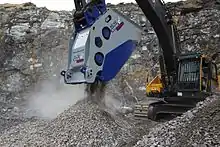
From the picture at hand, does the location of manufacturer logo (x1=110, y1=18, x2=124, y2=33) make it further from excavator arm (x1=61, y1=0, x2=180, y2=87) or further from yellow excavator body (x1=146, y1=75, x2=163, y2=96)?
yellow excavator body (x1=146, y1=75, x2=163, y2=96)

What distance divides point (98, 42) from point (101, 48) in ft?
0.35

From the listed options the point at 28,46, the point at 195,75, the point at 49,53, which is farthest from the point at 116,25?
the point at 28,46

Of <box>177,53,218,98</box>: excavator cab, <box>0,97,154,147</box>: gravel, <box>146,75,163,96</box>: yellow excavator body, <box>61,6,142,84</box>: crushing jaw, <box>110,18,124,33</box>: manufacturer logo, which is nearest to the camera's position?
<box>0,97,154,147</box>: gravel

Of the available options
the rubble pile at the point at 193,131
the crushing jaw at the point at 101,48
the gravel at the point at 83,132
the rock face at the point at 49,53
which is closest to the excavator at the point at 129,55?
the crushing jaw at the point at 101,48

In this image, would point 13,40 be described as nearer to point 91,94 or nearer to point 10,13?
point 10,13

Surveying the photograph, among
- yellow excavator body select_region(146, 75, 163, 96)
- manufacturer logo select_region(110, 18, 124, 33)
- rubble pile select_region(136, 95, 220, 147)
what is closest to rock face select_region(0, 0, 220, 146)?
yellow excavator body select_region(146, 75, 163, 96)

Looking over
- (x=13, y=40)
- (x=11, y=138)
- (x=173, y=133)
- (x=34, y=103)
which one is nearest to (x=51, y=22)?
(x=13, y=40)

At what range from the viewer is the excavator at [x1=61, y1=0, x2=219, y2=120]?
6.03 meters

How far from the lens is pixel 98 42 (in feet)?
19.9

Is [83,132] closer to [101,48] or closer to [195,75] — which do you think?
[101,48]

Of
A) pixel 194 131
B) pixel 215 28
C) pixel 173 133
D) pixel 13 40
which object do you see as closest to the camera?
pixel 194 131

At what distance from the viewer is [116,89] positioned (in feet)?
40.9

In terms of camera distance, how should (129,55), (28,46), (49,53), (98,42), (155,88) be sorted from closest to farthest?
(98,42), (129,55), (155,88), (49,53), (28,46)

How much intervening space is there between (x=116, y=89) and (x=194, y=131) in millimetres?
8230
